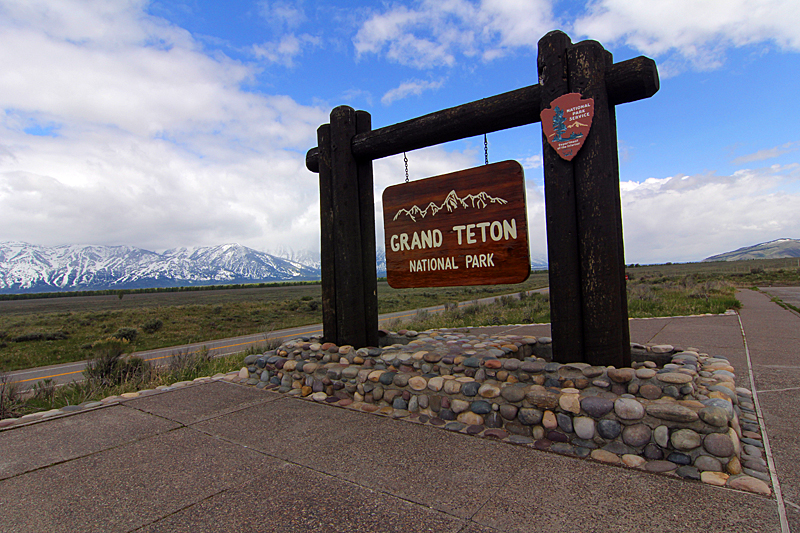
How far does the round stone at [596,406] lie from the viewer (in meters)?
3.33

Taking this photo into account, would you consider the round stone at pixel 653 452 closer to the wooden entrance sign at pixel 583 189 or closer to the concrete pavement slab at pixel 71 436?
the wooden entrance sign at pixel 583 189

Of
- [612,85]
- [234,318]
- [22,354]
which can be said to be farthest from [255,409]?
[234,318]

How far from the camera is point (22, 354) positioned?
49.5ft

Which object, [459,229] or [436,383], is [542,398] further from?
[459,229]

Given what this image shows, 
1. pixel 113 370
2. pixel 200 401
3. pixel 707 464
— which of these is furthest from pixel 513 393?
pixel 113 370

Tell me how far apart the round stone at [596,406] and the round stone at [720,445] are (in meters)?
0.64

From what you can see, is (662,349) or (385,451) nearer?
(385,451)

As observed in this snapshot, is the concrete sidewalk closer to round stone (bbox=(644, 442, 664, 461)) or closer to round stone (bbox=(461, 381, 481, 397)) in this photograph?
round stone (bbox=(644, 442, 664, 461))

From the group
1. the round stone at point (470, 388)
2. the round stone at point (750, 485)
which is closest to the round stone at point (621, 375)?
the round stone at point (750, 485)

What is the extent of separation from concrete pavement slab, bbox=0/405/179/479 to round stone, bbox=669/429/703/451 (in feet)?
14.4

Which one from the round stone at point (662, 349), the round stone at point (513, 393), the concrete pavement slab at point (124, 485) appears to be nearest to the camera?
the concrete pavement slab at point (124, 485)

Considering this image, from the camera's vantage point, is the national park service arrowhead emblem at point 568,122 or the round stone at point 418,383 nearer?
the national park service arrowhead emblem at point 568,122

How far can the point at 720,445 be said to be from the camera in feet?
9.47

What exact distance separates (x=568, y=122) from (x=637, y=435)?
2.75m
